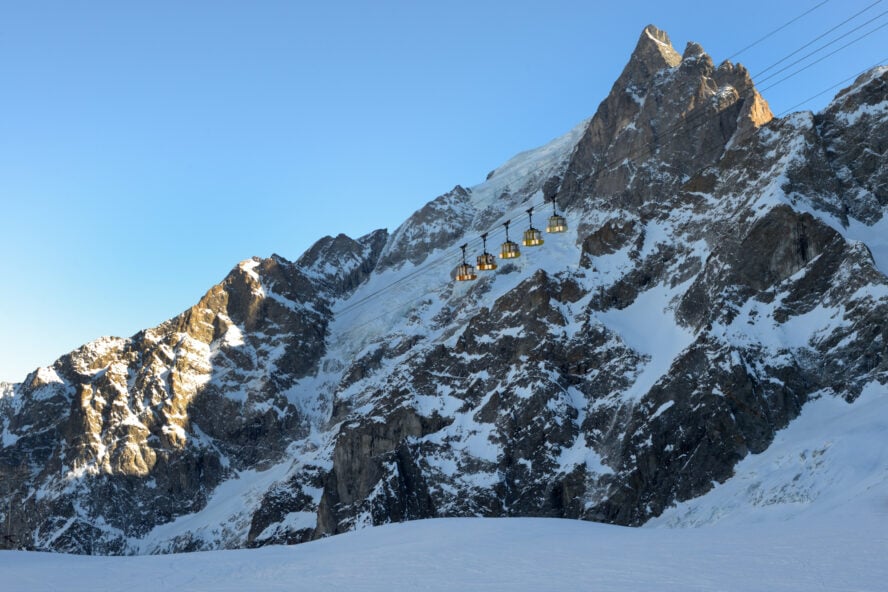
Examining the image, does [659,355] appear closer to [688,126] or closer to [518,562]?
[688,126]

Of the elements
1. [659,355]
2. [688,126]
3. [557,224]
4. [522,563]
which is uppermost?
[688,126]

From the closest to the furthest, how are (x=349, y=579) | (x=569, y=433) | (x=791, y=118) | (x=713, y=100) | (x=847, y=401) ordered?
(x=349, y=579), (x=847, y=401), (x=569, y=433), (x=791, y=118), (x=713, y=100)

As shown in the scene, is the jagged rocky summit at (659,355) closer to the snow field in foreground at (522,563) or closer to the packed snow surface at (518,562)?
the packed snow surface at (518,562)

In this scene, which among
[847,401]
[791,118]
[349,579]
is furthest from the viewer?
[791,118]

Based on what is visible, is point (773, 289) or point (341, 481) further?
point (341, 481)

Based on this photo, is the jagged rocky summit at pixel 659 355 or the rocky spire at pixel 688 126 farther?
the rocky spire at pixel 688 126

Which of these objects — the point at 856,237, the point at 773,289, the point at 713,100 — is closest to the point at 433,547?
the point at 773,289

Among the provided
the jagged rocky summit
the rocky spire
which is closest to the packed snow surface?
the jagged rocky summit

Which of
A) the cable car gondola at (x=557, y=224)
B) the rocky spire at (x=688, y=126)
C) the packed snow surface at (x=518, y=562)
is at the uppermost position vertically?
the rocky spire at (x=688, y=126)

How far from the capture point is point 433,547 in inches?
1265

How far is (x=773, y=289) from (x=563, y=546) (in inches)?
3876

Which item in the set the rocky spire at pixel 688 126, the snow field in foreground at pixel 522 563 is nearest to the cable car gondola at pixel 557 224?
the snow field in foreground at pixel 522 563

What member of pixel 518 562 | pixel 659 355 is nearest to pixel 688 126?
pixel 659 355

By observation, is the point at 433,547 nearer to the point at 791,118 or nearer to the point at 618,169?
the point at 791,118
